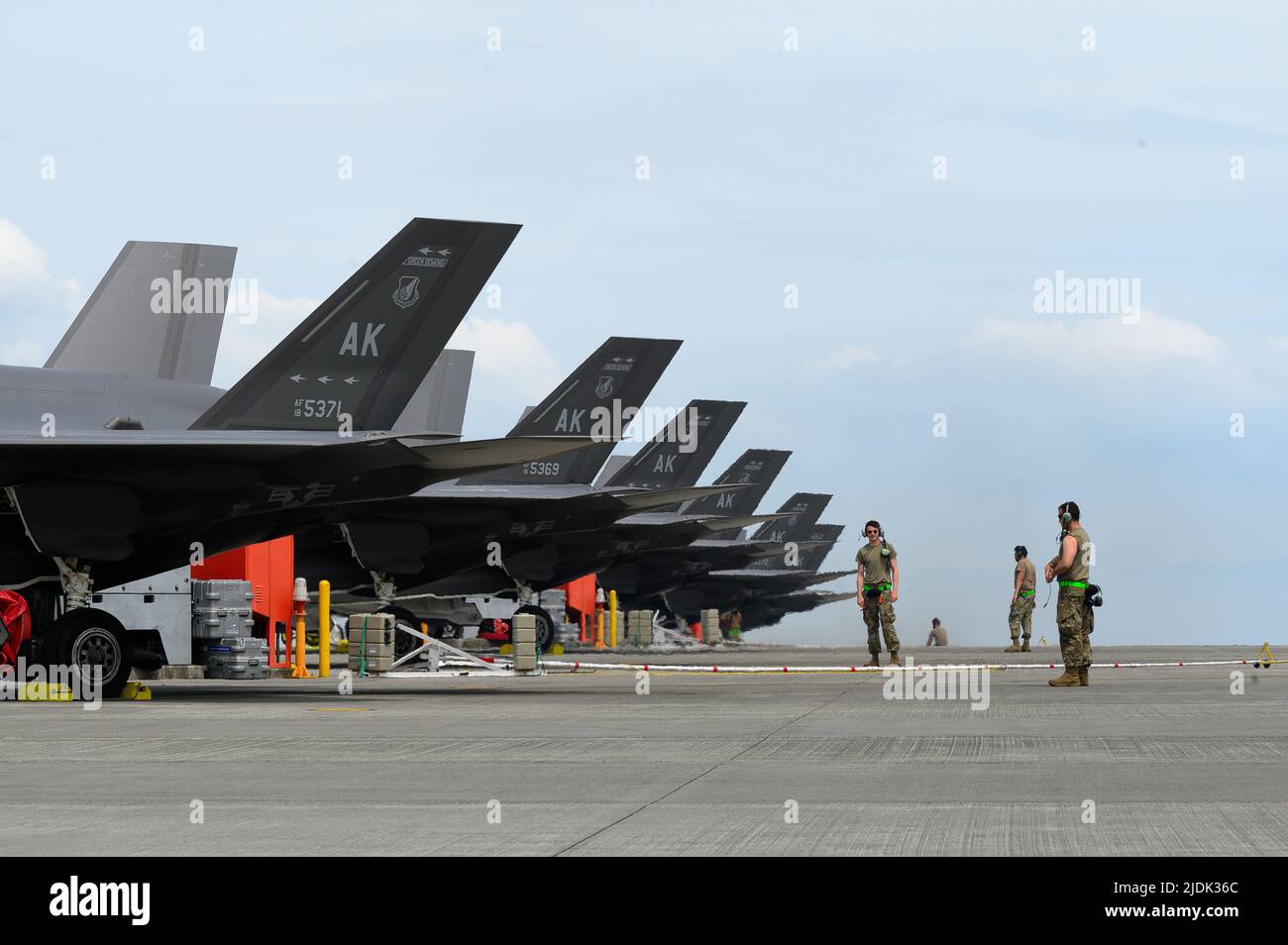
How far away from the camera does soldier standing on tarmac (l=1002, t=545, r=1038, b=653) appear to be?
33250 millimetres

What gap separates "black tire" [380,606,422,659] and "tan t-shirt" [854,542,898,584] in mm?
8751

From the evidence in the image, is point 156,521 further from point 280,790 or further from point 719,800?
point 719,800

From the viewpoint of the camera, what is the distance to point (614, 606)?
4438 centimetres

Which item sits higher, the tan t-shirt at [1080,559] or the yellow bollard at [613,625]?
the tan t-shirt at [1080,559]

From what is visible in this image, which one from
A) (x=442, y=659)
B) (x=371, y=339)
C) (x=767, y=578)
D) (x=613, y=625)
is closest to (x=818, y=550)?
(x=767, y=578)

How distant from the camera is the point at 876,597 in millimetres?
21984

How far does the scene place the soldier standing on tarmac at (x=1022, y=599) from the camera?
109 ft

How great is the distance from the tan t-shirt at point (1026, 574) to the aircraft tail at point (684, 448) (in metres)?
10.8

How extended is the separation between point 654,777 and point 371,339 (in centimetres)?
1002

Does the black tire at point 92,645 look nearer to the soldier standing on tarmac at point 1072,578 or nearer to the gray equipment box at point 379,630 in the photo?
the gray equipment box at point 379,630

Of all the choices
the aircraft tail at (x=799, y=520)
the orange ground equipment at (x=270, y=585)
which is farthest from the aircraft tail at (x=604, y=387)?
the aircraft tail at (x=799, y=520)
